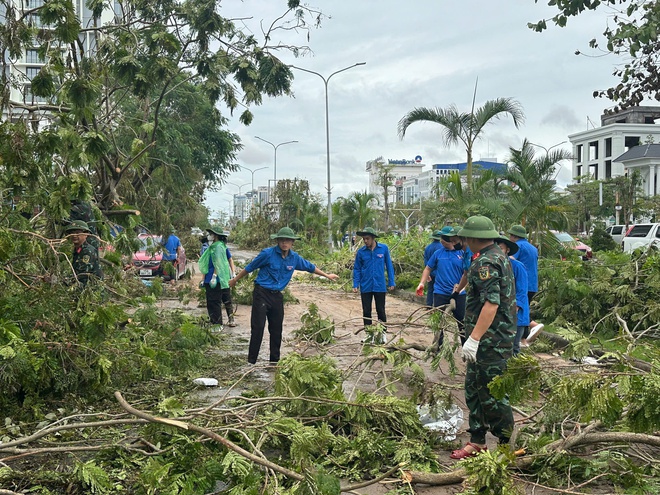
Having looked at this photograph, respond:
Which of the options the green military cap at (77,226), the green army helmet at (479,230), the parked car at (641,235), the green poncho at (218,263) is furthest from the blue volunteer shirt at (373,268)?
the parked car at (641,235)

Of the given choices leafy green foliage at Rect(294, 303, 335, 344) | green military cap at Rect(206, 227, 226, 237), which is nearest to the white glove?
leafy green foliage at Rect(294, 303, 335, 344)

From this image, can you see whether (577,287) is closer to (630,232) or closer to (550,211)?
(550,211)

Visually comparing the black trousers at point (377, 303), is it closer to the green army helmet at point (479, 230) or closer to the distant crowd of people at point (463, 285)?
the distant crowd of people at point (463, 285)

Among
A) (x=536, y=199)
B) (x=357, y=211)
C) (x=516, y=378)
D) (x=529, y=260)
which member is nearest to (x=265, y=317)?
(x=529, y=260)

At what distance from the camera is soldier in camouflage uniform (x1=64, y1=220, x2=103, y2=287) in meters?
7.29

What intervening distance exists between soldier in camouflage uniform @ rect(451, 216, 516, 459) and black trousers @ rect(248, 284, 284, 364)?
3.44 meters

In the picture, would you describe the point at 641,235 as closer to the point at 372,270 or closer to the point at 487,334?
the point at 372,270

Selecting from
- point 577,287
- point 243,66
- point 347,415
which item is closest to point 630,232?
point 577,287

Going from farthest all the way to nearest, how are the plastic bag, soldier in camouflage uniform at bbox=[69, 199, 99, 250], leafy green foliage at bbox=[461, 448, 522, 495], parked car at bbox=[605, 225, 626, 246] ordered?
parked car at bbox=[605, 225, 626, 246]
soldier in camouflage uniform at bbox=[69, 199, 99, 250]
the plastic bag
leafy green foliage at bbox=[461, 448, 522, 495]

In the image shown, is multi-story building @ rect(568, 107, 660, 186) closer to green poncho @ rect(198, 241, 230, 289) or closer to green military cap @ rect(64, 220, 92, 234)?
green poncho @ rect(198, 241, 230, 289)

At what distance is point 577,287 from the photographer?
1086 centimetres

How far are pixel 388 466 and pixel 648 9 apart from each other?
824 centimetres

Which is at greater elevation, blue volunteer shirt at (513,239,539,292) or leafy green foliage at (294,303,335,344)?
blue volunteer shirt at (513,239,539,292)

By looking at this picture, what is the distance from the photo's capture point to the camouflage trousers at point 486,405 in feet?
16.8
